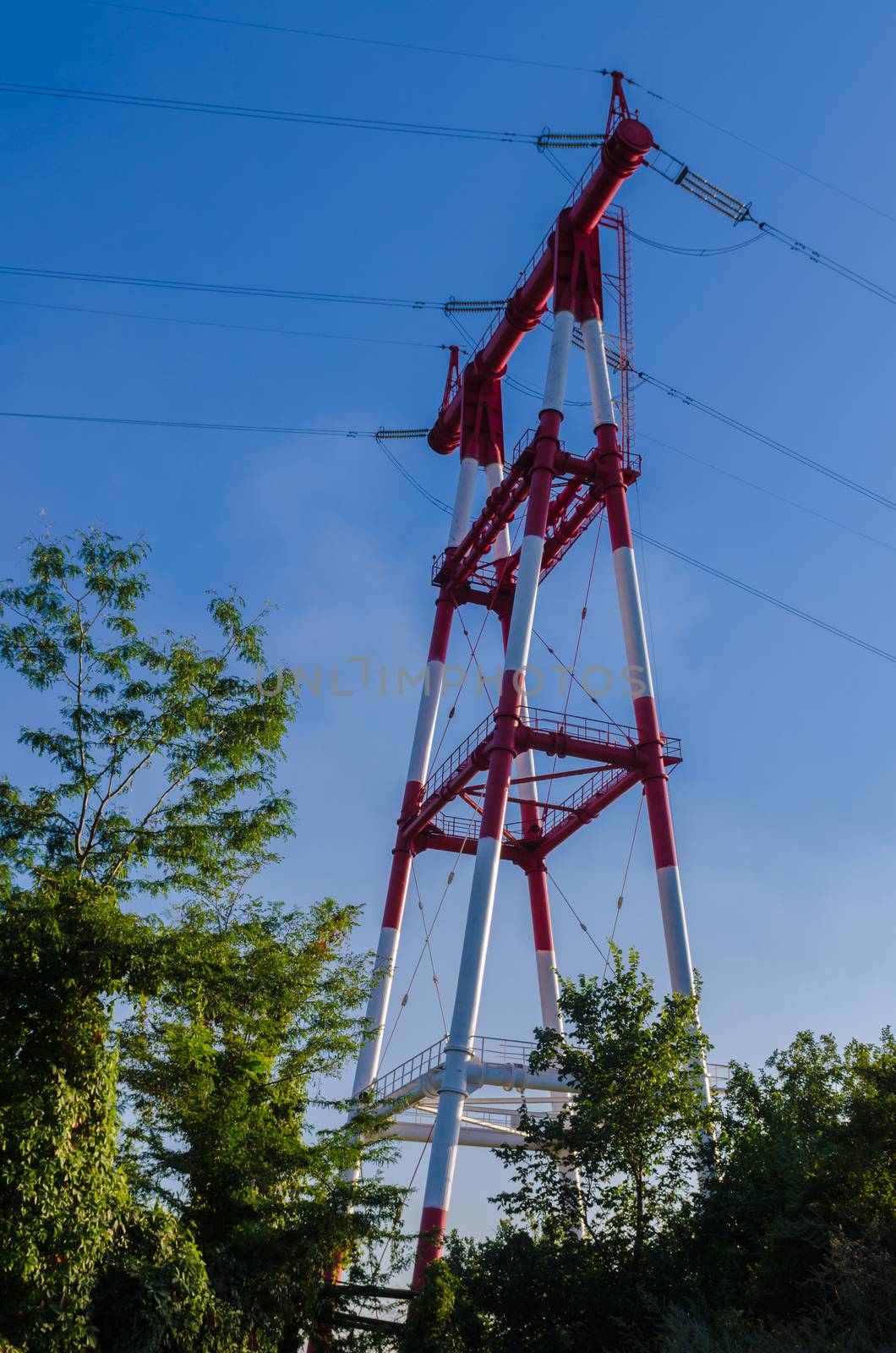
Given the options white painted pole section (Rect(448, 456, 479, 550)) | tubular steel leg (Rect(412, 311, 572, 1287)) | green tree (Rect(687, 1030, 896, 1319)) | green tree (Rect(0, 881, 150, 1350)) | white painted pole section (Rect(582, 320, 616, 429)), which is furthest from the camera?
white painted pole section (Rect(448, 456, 479, 550))

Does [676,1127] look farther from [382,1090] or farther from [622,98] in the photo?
[622,98]

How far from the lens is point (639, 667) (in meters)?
23.0

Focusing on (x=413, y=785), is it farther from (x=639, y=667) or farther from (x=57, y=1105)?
(x=57, y=1105)

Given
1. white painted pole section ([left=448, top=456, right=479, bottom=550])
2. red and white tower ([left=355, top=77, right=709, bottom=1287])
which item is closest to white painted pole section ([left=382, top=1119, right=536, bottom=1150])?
red and white tower ([left=355, top=77, right=709, bottom=1287])

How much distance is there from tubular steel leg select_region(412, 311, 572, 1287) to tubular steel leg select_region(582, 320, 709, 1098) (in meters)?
1.04

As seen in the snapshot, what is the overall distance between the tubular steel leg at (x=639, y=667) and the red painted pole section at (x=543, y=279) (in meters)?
2.12

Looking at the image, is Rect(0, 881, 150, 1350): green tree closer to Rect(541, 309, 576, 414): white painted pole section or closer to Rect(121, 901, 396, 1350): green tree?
Rect(121, 901, 396, 1350): green tree

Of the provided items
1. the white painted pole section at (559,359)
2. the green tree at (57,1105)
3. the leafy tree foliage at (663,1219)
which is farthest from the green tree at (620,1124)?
the white painted pole section at (559,359)

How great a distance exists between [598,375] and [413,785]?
9.99 meters

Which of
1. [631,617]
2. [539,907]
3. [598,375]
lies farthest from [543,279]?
[539,907]

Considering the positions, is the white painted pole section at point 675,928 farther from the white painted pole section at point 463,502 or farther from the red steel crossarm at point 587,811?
the white painted pole section at point 463,502

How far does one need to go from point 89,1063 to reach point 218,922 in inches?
264

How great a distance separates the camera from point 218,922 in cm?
2088

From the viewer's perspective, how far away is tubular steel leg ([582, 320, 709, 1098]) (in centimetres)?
2037
